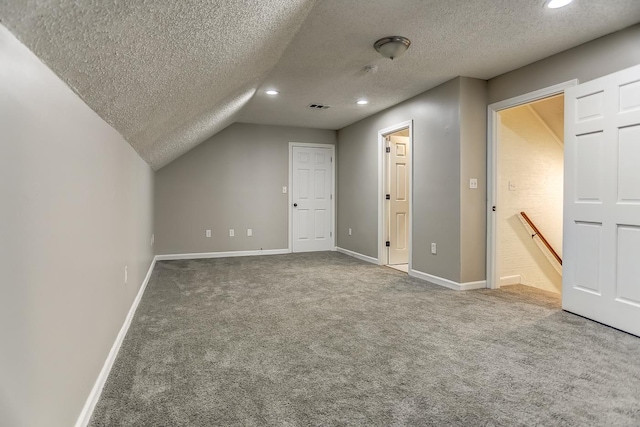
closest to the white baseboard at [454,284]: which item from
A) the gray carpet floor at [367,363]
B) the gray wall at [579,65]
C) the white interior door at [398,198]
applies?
the gray carpet floor at [367,363]

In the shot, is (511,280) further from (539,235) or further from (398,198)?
(398,198)

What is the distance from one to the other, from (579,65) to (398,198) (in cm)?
267

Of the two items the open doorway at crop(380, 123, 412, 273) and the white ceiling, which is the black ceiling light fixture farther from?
the open doorway at crop(380, 123, 412, 273)

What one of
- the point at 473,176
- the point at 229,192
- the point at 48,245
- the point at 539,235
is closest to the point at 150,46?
the point at 48,245

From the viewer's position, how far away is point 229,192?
18.8 ft

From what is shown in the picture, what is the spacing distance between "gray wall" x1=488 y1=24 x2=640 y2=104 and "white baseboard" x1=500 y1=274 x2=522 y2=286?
189cm

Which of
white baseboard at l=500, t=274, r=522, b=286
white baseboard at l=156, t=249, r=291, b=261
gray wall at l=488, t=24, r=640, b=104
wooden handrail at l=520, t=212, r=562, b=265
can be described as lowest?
white baseboard at l=500, t=274, r=522, b=286

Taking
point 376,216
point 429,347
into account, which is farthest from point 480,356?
point 376,216

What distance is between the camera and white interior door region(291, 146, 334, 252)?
6.11 m

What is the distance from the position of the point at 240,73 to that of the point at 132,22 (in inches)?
61.9

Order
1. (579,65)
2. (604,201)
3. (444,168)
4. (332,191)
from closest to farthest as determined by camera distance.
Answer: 1. (604,201)
2. (579,65)
3. (444,168)
4. (332,191)

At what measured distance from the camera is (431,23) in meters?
2.43

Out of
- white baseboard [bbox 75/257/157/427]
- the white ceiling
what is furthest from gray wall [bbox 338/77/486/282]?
white baseboard [bbox 75/257/157/427]

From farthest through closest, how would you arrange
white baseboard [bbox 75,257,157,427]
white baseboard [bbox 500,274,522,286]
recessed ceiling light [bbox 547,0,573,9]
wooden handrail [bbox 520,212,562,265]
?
wooden handrail [bbox 520,212,562,265], white baseboard [bbox 500,274,522,286], recessed ceiling light [bbox 547,0,573,9], white baseboard [bbox 75,257,157,427]
